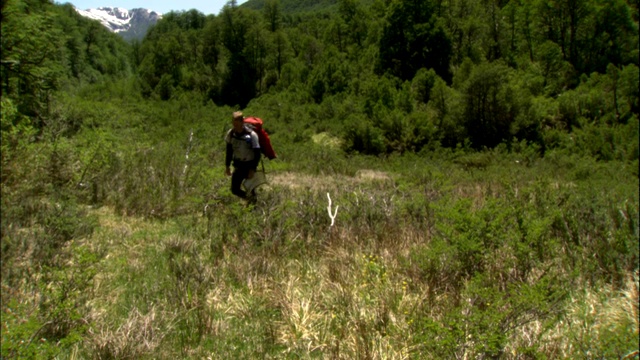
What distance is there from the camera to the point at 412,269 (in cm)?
383

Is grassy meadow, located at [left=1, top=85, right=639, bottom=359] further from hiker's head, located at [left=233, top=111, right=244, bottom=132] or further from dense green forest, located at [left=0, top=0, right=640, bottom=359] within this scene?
hiker's head, located at [left=233, top=111, right=244, bottom=132]

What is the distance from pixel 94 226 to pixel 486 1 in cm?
2826

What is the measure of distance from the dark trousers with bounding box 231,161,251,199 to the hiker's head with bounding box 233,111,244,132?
1.71ft

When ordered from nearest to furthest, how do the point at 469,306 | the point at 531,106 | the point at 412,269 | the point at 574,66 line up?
1. the point at 469,306
2. the point at 412,269
3. the point at 531,106
4. the point at 574,66

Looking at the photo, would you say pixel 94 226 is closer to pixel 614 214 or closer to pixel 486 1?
pixel 614 214

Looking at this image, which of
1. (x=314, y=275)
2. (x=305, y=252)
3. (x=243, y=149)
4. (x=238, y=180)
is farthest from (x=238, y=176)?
(x=314, y=275)

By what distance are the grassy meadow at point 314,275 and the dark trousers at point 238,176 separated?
10.5 inches

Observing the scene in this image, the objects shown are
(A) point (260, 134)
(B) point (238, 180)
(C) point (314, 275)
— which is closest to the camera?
(C) point (314, 275)

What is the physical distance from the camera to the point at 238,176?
660 cm

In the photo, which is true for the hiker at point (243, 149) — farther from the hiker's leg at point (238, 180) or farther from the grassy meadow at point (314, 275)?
the grassy meadow at point (314, 275)

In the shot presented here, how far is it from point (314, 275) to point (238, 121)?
2903 mm

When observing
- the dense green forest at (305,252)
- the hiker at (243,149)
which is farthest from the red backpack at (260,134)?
the dense green forest at (305,252)

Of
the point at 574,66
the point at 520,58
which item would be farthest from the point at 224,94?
the point at 574,66

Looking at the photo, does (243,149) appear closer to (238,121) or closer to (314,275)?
(238,121)
